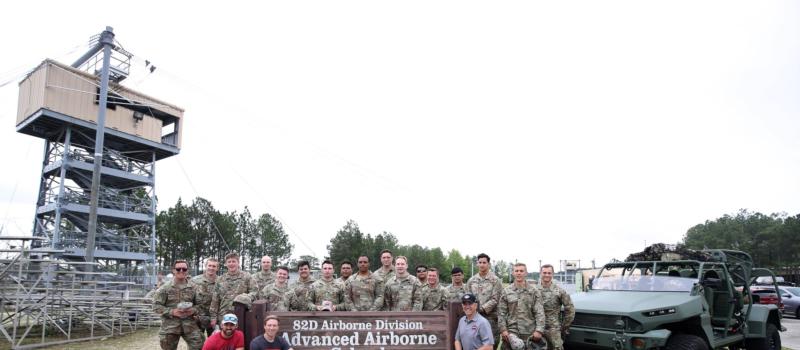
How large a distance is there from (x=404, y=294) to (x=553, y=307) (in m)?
2.22

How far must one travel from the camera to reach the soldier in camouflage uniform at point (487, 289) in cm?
790

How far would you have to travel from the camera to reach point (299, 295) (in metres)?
8.13

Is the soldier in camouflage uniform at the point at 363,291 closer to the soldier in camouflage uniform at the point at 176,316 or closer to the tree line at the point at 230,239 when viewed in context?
the soldier in camouflage uniform at the point at 176,316

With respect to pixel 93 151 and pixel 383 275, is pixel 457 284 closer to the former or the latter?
pixel 383 275

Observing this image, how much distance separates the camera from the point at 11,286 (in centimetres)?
1444

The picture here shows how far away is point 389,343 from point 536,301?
7.49 ft

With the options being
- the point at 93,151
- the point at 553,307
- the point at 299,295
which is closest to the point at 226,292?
the point at 299,295

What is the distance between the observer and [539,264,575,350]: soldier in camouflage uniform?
25.2 ft

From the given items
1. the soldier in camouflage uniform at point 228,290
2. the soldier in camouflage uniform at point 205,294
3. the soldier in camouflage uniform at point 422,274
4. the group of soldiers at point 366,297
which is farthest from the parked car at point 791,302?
the soldier in camouflage uniform at point 205,294

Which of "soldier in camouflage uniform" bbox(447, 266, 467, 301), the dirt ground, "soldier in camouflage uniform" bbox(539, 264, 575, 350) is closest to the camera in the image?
"soldier in camouflage uniform" bbox(539, 264, 575, 350)

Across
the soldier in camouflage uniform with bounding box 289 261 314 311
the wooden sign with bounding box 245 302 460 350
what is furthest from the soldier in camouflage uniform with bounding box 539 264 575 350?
the soldier in camouflage uniform with bounding box 289 261 314 311

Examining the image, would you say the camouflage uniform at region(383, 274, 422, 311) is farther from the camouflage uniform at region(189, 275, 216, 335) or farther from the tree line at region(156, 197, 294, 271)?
the tree line at region(156, 197, 294, 271)

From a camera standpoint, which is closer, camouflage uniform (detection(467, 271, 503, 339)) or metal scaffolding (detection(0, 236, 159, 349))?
camouflage uniform (detection(467, 271, 503, 339))

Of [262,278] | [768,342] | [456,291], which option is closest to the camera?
[456,291]
